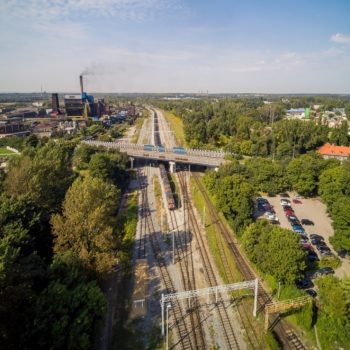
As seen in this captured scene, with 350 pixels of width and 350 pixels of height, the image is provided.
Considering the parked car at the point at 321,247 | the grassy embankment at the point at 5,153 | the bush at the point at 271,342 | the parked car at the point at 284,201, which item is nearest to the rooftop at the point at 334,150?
the parked car at the point at 284,201

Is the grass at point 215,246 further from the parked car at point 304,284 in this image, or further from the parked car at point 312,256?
the parked car at point 312,256

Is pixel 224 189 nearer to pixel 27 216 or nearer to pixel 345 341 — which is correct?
pixel 345 341

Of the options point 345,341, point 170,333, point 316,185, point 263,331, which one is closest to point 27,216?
point 170,333

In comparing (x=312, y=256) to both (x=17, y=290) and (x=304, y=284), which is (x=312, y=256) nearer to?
(x=304, y=284)

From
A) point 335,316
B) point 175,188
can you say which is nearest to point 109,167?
point 175,188

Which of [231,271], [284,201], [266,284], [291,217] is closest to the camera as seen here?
[266,284]

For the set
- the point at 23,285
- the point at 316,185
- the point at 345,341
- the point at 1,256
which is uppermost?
the point at 1,256
